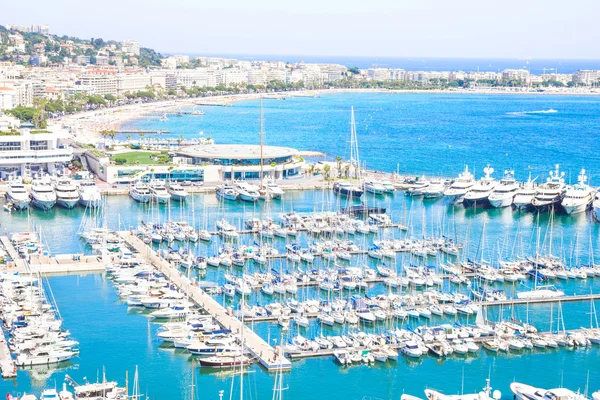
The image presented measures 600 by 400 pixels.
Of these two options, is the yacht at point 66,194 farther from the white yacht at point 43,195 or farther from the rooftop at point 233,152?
the rooftop at point 233,152

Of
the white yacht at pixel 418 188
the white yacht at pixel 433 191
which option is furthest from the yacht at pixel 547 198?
the white yacht at pixel 418 188

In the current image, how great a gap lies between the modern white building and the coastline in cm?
1223

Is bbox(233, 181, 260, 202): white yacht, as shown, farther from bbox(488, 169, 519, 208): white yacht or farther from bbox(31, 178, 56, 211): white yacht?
bbox(488, 169, 519, 208): white yacht

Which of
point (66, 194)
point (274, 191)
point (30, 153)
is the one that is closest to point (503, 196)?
point (274, 191)

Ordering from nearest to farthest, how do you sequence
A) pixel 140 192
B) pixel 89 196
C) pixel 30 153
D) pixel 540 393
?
pixel 540 393 → pixel 89 196 → pixel 140 192 → pixel 30 153

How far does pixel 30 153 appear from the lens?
46.3 metres

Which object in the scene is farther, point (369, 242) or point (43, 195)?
point (43, 195)

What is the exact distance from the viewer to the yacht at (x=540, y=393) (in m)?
20.6

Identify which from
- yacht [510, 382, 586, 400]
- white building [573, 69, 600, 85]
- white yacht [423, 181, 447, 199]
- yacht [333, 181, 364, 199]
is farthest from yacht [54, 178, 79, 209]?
white building [573, 69, 600, 85]

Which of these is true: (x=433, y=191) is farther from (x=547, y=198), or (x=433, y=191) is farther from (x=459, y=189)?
(x=547, y=198)

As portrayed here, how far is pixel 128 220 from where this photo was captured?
3856 centimetres

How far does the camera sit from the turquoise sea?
22.4 metres

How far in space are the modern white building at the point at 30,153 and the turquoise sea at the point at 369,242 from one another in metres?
5.64

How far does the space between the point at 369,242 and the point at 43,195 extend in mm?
15079
